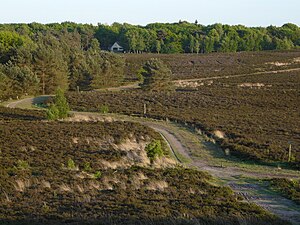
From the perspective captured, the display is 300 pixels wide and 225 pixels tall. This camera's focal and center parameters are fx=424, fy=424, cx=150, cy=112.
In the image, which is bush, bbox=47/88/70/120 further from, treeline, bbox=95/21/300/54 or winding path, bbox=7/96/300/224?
treeline, bbox=95/21/300/54

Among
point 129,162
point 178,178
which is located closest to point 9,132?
point 129,162

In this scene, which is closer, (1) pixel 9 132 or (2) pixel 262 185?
(2) pixel 262 185

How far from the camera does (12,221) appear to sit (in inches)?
452

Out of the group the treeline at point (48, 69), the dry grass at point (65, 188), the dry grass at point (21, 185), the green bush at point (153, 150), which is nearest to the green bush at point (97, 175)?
the dry grass at point (65, 188)

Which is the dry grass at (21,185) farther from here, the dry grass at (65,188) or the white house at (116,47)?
the white house at (116,47)

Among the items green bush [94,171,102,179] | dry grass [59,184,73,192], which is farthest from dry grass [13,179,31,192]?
green bush [94,171,102,179]

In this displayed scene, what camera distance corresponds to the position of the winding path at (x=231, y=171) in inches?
589

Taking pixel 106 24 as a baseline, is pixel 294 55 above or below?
below

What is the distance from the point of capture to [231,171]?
20.7 meters

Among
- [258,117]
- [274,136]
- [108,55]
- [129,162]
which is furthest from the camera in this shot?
[108,55]

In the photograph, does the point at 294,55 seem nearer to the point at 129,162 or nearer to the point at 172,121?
the point at 172,121

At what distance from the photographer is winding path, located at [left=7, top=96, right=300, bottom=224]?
14969mm

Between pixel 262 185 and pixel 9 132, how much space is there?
17989 mm

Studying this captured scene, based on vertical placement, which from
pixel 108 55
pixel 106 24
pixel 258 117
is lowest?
pixel 258 117
